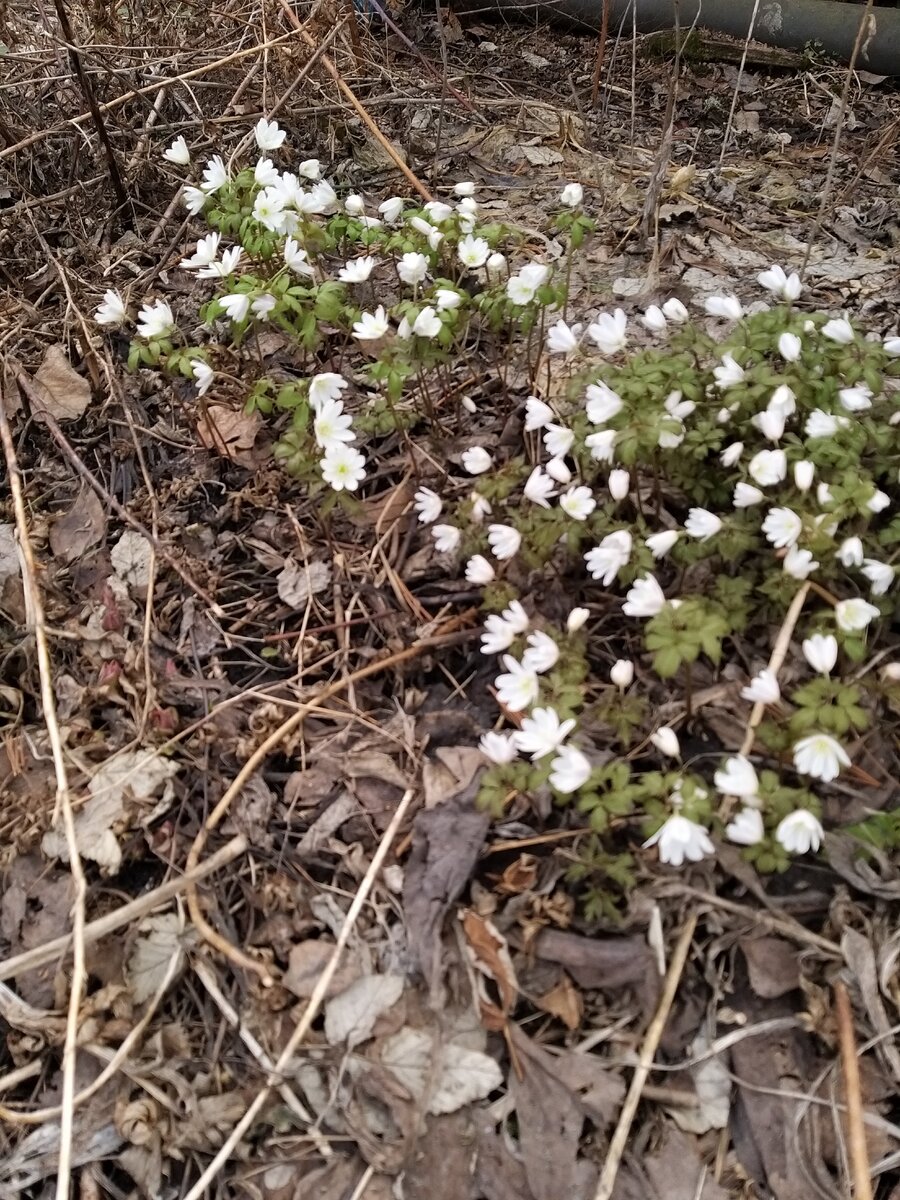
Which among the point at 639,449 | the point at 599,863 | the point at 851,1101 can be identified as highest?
the point at 639,449

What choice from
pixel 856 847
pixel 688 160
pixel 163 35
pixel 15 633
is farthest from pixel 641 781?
pixel 163 35

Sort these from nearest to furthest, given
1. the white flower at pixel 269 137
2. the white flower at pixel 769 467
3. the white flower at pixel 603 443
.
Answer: the white flower at pixel 769 467
the white flower at pixel 603 443
the white flower at pixel 269 137

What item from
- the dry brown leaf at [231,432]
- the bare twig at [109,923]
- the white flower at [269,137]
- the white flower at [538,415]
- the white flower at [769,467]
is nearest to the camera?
the bare twig at [109,923]

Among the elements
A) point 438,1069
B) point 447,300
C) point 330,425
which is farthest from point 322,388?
point 438,1069

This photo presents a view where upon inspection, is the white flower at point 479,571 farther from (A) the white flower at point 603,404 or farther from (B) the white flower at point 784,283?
(B) the white flower at point 784,283

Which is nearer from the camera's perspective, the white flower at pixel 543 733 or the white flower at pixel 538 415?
the white flower at pixel 543 733

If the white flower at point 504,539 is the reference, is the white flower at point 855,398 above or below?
above

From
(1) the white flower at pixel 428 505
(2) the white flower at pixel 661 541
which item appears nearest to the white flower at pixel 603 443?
(2) the white flower at pixel 661 541

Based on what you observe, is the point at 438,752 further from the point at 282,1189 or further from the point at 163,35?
the point at 163,35
